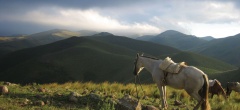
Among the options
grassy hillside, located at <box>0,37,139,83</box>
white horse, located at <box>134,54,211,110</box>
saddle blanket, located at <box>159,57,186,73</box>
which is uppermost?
saddle blanket, located at <box>159,57,186,73</box>

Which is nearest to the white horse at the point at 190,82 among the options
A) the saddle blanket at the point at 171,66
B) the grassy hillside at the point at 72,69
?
the saddle blanket at the point at 171,66

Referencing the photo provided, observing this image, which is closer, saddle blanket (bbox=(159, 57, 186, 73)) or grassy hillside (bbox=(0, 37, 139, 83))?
saddle blanket (bbox=(159, 57, 186, 73))

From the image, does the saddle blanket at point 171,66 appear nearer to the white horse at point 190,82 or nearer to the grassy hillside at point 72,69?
the white horse at point 190,82

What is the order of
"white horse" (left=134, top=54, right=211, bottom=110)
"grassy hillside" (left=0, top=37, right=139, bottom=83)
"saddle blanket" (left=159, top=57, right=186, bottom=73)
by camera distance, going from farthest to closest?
"grassy hillside" (left=0, top=37, right=139, bottom=83) < "saddle blanket" (left=159, top=57, right=186, bottom=73) < "white horse" (left=134, top=54, right=211, bottom=110)

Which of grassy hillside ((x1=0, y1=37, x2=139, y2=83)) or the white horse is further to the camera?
grassy hillside ((x1=0, y1=37, x2=139, y2=83))

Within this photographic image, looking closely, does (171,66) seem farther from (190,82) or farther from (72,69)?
(72,69)

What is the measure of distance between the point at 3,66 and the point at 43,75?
211 feet

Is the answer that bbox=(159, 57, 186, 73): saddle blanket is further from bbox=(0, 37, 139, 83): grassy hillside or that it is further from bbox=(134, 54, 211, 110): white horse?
bbox=(0, 37, 139, 83): grassy hillside

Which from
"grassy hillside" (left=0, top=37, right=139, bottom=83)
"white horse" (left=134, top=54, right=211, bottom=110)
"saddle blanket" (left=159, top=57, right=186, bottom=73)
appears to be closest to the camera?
"white horse" (left=134, top=54, right=211, bottom=110)

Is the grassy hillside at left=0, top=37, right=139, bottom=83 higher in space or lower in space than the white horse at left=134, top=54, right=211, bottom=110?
lower

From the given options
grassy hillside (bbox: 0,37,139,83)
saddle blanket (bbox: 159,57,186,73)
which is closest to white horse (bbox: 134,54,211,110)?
saddle blanket (bbox: 159,57,186,73)

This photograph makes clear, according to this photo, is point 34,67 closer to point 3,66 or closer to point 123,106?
point 3,66

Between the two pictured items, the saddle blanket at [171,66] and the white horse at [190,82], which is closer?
the white horse at [190,82]

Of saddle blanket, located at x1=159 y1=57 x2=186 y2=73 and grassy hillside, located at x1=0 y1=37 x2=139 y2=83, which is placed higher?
saddle blanket, located at x1=159 y1=57 x2=186 y2=73
